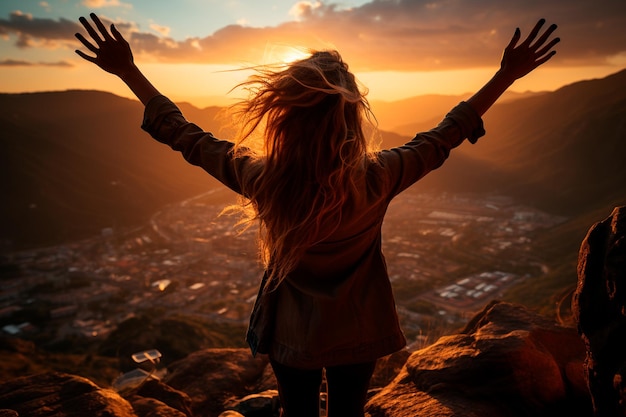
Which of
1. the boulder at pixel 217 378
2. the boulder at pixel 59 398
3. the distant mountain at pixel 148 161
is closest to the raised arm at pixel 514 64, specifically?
the boulder at pixel 59 398

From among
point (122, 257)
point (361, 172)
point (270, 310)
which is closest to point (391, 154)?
point (361, 172)

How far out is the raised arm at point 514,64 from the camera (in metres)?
1.53

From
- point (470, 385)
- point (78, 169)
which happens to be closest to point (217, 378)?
point (470, 385)

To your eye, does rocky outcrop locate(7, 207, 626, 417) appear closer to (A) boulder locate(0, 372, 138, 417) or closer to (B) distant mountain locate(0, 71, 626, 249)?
(A) boulder locate(0, 372, 138, 417)

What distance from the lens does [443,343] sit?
10.2ft

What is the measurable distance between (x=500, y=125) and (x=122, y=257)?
2372 inches

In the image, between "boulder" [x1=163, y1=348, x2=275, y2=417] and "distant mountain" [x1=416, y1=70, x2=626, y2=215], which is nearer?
"boulder" [x1=163, y1=348, x2=275, y2=417]

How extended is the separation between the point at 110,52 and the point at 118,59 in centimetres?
4

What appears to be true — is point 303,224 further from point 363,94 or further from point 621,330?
point 621,330

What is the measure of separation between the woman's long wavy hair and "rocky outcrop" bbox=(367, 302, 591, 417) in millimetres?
1770

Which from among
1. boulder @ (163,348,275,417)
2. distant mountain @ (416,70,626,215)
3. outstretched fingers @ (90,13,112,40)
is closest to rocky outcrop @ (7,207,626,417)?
boulder @ (163,348,275,417)

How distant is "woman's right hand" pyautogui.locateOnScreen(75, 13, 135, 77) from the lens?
150 cm

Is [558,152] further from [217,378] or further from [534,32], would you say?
[534,32]

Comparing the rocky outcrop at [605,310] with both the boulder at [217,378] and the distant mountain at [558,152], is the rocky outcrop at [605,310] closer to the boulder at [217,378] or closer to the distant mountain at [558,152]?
the boulder at [217,378]
